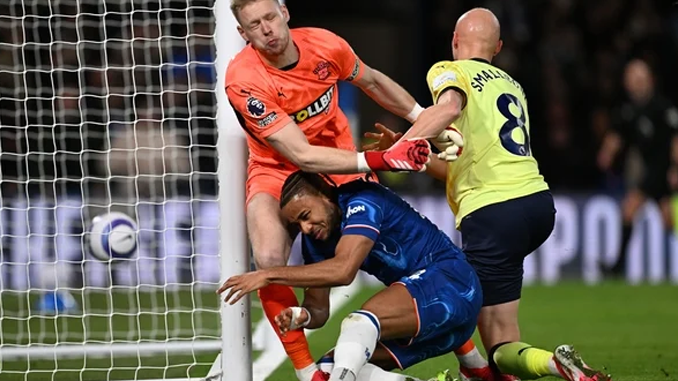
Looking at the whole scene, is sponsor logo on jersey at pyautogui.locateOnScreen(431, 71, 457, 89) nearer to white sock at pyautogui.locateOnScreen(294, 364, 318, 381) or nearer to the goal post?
the goal post

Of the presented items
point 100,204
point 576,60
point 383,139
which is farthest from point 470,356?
point 576,60

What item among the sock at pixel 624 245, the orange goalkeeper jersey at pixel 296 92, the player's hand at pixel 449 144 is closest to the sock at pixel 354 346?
the player's hand at pixel 449 144

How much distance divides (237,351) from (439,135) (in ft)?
4.83

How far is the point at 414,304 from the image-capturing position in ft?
17.5

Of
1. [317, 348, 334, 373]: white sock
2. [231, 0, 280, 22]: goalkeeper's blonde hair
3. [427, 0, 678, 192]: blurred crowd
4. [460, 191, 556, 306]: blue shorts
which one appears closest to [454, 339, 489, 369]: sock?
[460, 191, 556, 306]: blue shorts

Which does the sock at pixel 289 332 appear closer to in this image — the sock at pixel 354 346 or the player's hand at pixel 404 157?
the sock at pixel 354 346

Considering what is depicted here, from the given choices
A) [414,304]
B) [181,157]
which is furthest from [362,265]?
[181,157]

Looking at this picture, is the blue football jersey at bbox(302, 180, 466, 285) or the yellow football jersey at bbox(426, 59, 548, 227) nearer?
the blue football jersey at bbox(302, 180, 466, 285)

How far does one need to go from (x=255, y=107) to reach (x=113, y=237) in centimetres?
178

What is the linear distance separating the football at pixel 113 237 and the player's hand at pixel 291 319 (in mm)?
1840

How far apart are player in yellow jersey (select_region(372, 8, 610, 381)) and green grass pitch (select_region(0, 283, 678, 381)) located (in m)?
0.90

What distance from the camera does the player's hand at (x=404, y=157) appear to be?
5.35 meters

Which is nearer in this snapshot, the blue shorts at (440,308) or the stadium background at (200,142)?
the blue shorts at (440,308)

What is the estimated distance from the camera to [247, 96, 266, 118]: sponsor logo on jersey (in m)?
5.60
